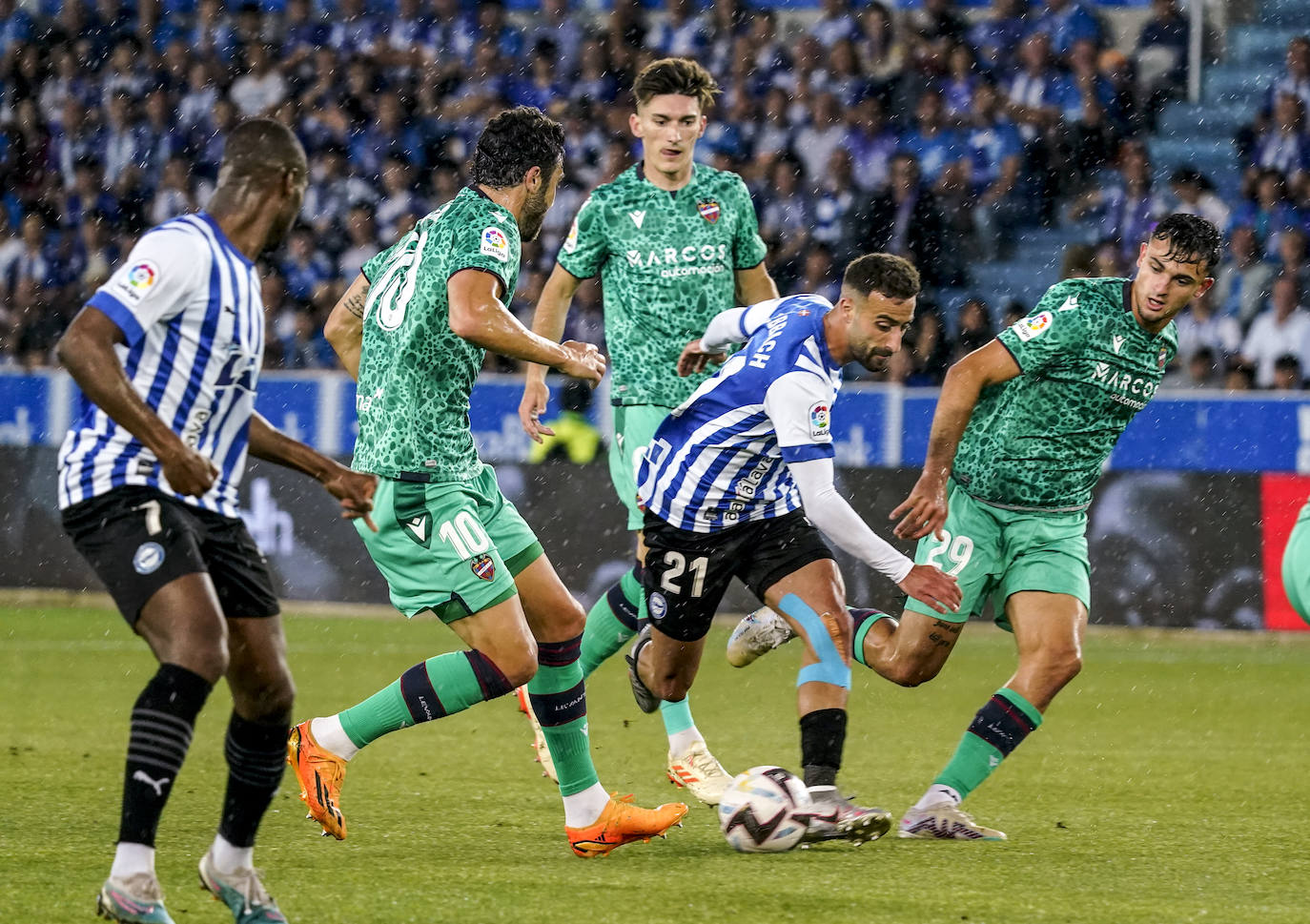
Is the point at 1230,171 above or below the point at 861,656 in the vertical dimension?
above

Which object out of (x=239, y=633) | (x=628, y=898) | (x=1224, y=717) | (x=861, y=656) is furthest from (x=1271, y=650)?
(x=239, y=633)

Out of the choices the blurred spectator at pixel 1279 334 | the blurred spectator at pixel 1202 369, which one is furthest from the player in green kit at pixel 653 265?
the blurred spectator at pixel 1279 334

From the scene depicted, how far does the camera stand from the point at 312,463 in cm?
445

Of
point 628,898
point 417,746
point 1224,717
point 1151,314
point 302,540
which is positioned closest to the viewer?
point 628,898

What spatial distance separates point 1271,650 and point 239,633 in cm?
867

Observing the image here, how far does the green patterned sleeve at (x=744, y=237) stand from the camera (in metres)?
7.31

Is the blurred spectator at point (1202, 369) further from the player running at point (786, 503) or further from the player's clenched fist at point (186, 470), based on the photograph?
the player's clenched fist at point (186, 470)

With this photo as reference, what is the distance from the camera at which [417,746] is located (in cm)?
769

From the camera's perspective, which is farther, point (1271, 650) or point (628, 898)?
point (1271, 650)

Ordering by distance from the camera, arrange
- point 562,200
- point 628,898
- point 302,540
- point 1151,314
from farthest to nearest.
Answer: point 562,200, point 302,540, point 1151,314, point 628,898

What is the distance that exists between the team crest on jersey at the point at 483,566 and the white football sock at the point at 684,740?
4.78 feet

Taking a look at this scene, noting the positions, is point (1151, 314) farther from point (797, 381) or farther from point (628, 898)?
point (628, 898)

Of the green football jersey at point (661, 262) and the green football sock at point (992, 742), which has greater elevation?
the green football jersey at point (661, 262)

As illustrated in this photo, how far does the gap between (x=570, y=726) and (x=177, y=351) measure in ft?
6.42
